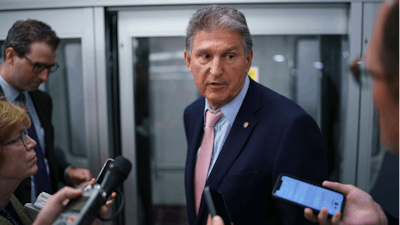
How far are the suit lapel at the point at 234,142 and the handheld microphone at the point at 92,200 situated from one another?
0.42 meters

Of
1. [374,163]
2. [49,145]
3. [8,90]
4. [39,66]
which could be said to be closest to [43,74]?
[39,66]

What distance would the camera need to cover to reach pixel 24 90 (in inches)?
58.3

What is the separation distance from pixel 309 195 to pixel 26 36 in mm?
1704

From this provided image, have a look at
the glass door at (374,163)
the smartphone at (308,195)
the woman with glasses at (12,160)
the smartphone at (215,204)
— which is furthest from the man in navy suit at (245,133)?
the glass door at (374,163)

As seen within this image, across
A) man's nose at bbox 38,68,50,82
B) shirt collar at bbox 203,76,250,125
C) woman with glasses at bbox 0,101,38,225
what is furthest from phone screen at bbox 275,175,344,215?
man's nose at bbox 38,68,50,82

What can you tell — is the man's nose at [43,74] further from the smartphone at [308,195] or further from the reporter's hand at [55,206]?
the smartphone at [308,195]

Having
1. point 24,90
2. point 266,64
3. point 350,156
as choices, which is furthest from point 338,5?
point 24,90

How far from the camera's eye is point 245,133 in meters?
1.04

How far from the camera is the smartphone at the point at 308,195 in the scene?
2.49ft

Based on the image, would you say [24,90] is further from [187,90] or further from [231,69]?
[231,69]

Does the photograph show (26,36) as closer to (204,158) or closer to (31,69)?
(31,69)

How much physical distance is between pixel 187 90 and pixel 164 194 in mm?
867

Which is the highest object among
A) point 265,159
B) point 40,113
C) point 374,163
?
point 40,113

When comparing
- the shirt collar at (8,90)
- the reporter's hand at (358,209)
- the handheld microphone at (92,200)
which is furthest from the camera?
the shirt collar at (8,90)
